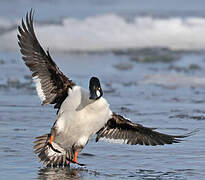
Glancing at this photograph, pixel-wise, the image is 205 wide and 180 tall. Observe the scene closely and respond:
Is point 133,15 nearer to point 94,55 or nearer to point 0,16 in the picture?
point 0,16

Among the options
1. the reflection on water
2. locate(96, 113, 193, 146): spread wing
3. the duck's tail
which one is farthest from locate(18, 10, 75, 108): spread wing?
the reflection on water

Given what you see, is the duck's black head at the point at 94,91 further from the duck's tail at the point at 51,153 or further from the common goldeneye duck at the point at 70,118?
the duck's tail at the point at 51,153

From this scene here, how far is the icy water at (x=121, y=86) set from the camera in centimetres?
750

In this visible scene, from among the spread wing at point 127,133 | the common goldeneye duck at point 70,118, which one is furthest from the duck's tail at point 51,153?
the spread wing at point 127,133

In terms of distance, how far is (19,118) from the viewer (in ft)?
34.3

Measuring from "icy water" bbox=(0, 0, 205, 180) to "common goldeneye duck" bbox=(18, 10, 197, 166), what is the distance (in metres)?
0.19

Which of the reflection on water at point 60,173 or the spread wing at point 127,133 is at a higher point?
the spread wing at point 127,133

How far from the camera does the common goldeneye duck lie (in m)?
7.48

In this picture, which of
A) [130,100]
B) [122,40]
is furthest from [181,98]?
[122,40]

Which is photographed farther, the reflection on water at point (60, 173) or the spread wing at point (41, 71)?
the spread wing at point (41, 71)

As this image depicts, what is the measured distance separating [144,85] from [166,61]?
15.2 feet

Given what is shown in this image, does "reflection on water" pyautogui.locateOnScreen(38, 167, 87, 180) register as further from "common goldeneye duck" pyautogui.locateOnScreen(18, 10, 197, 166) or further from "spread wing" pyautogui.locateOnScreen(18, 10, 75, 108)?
"spread wing" pyautogui.locateOnScreen(18, 10, 75, 108)

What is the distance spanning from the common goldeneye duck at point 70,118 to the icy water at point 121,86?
0.19 metres

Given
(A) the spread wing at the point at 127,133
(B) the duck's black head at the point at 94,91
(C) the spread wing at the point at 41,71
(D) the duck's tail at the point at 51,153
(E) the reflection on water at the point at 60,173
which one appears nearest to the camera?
(E) the reflection on water at the point at 60,173
